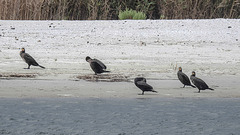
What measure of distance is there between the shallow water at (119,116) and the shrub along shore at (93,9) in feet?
27.5

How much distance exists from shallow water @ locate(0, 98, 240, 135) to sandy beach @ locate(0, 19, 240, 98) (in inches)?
10.6

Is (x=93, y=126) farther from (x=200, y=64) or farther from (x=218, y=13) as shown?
(x=218, y=13)

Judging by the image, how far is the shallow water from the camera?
7.36m

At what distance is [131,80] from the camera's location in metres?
10.4

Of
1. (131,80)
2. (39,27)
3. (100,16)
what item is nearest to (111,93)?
(131,80)

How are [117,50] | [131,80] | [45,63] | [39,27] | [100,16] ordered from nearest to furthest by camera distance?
[131,80] < [45,63] < [117,50] < [39,27] < [100,16]

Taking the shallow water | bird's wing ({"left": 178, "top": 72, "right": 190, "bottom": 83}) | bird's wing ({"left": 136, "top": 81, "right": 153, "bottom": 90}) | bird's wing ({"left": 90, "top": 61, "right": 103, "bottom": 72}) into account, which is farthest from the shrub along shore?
bird's wing ({"left": 136, "top": 81, "right": 153, "bottom": 90})

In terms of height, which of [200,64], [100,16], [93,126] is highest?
[100,16]

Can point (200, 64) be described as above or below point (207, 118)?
above

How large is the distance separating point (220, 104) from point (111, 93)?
6.44 feet

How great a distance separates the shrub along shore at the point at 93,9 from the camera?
16844 mm

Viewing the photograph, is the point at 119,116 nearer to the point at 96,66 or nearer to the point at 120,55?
the point at 96,66

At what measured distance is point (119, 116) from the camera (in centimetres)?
820

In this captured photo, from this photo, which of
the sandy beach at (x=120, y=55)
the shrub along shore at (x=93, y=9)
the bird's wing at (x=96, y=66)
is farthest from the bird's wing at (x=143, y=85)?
the shrub along shore at (x=93, y=9)
